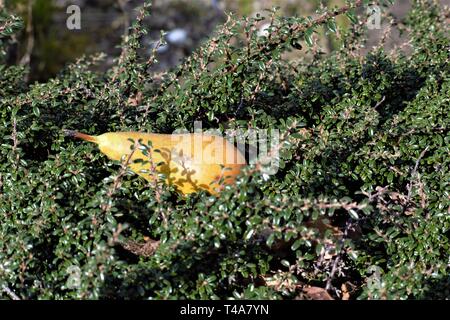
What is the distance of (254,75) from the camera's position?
7.22 ft

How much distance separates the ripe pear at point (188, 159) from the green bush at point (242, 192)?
0.17 feet

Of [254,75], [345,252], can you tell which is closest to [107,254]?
[345,252]

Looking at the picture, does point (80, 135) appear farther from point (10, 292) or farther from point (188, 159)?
point (10, 292)

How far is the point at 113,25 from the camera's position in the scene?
6.36 meters

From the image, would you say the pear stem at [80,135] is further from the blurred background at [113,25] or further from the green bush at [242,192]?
the blurred background at [113,25]

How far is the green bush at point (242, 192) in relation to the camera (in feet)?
5.56

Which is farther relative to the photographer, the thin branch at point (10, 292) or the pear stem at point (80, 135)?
the pear stem at point (80, 135)

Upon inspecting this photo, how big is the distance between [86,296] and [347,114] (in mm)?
1038

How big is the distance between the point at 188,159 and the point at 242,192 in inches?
12.6

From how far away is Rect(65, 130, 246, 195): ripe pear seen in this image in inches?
75.4

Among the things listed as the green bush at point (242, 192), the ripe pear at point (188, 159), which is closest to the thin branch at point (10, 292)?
the green bush at point (242, 192)

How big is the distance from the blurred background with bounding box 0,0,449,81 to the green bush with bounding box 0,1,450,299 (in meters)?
3.05
